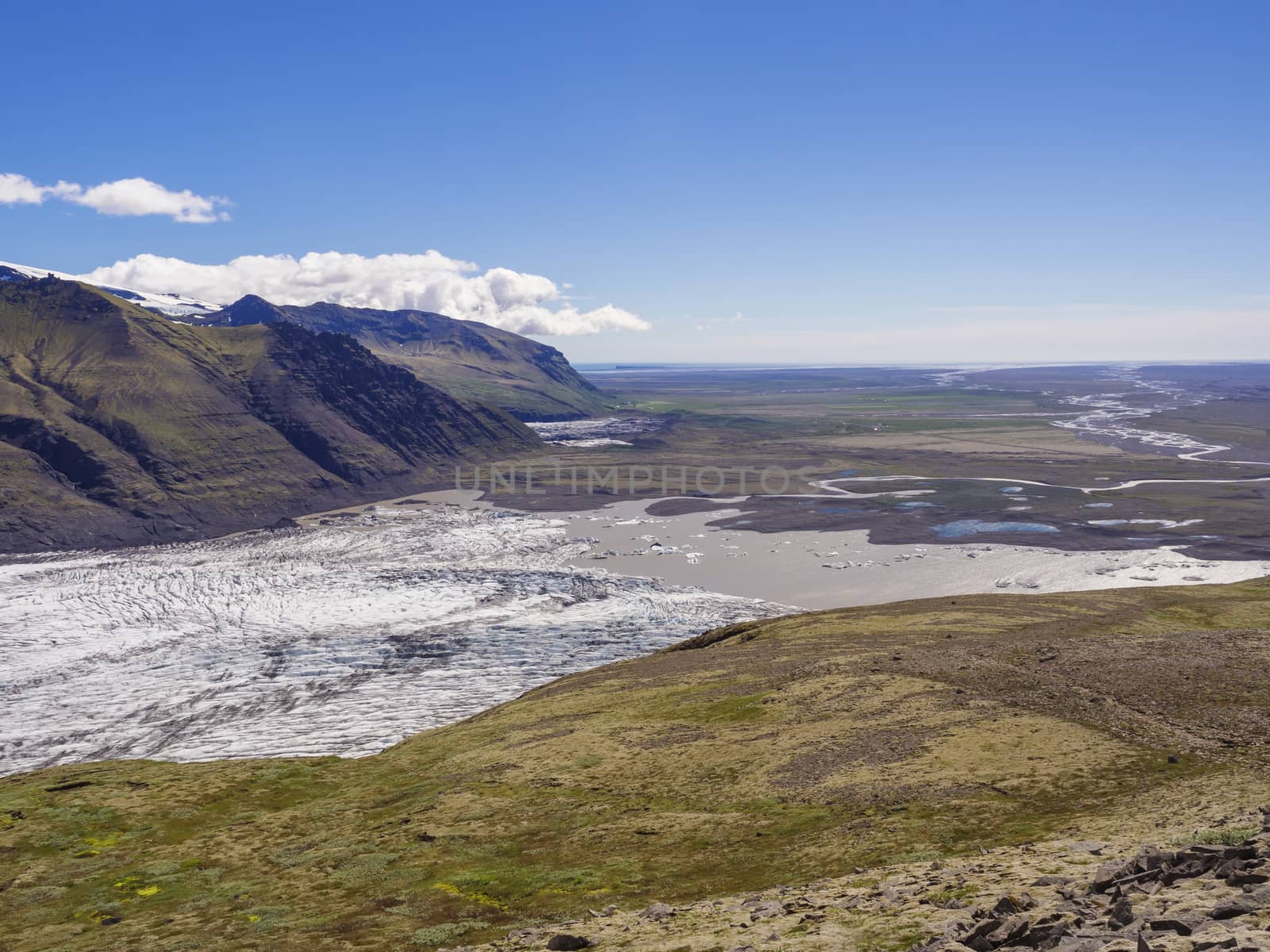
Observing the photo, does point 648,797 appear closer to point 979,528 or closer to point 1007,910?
point 1007,910

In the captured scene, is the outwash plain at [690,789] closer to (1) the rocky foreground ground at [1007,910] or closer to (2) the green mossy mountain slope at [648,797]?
(1) the rocky foreground ground at [1007,910]

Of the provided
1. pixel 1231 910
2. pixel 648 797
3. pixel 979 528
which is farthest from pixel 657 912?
pixel 979 528

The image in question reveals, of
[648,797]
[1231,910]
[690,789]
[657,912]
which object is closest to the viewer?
[1231,910]

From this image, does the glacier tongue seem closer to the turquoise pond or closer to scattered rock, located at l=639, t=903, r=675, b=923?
scattered rock, located at l=639, t=903, r=675, b=923

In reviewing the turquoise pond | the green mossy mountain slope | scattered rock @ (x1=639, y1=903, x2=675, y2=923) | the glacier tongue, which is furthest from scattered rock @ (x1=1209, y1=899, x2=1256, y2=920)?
the turquoise pond

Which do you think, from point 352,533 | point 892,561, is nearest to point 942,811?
point 892,561

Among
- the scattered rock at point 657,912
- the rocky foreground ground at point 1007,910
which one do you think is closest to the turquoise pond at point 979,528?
the rocky foreground ground at point 1007,910

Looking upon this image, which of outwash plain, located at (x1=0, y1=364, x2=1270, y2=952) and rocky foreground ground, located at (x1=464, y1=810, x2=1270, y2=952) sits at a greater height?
rocky foreground ground, located at (x1=464, y1=810, x2=1270, y2=952)
